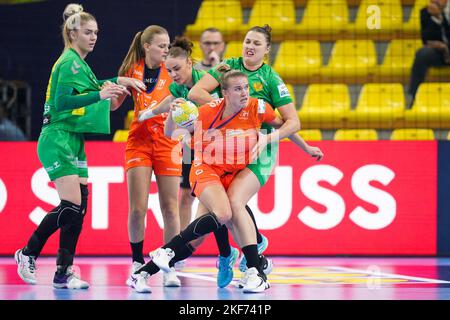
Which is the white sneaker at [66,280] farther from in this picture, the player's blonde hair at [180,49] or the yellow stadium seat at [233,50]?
the yellow stadium seat at [233,50]

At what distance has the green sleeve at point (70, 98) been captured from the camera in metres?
6.79

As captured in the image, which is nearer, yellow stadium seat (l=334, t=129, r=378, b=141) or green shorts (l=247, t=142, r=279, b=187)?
green shorts (l=247, t=142, r=279, b=187)

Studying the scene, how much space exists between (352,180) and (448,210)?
3.53 feet

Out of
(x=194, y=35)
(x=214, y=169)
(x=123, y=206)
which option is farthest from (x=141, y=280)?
(x=194, y=35)

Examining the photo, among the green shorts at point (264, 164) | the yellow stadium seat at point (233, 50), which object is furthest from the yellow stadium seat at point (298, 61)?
the green shorts at point (264, 164)

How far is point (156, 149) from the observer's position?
7582mm

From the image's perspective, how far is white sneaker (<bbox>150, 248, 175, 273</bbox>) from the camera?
6605mm

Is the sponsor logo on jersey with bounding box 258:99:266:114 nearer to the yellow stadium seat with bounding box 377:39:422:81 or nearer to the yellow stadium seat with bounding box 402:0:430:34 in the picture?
the yellow stadium seat with bounding box 377:39:422:81

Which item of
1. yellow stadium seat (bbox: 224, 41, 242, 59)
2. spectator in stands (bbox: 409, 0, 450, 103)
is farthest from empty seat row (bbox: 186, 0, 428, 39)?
yellow stadium seat (bbox: 224, 41, 242, 59)

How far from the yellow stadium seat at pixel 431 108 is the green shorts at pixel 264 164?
4099 millimetres

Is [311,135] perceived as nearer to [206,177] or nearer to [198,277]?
[198,277]

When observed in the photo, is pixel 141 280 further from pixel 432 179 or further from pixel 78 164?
pixel 432 179

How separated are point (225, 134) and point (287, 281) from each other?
1.48 metres

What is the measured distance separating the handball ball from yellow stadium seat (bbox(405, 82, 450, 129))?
4.80 meters
